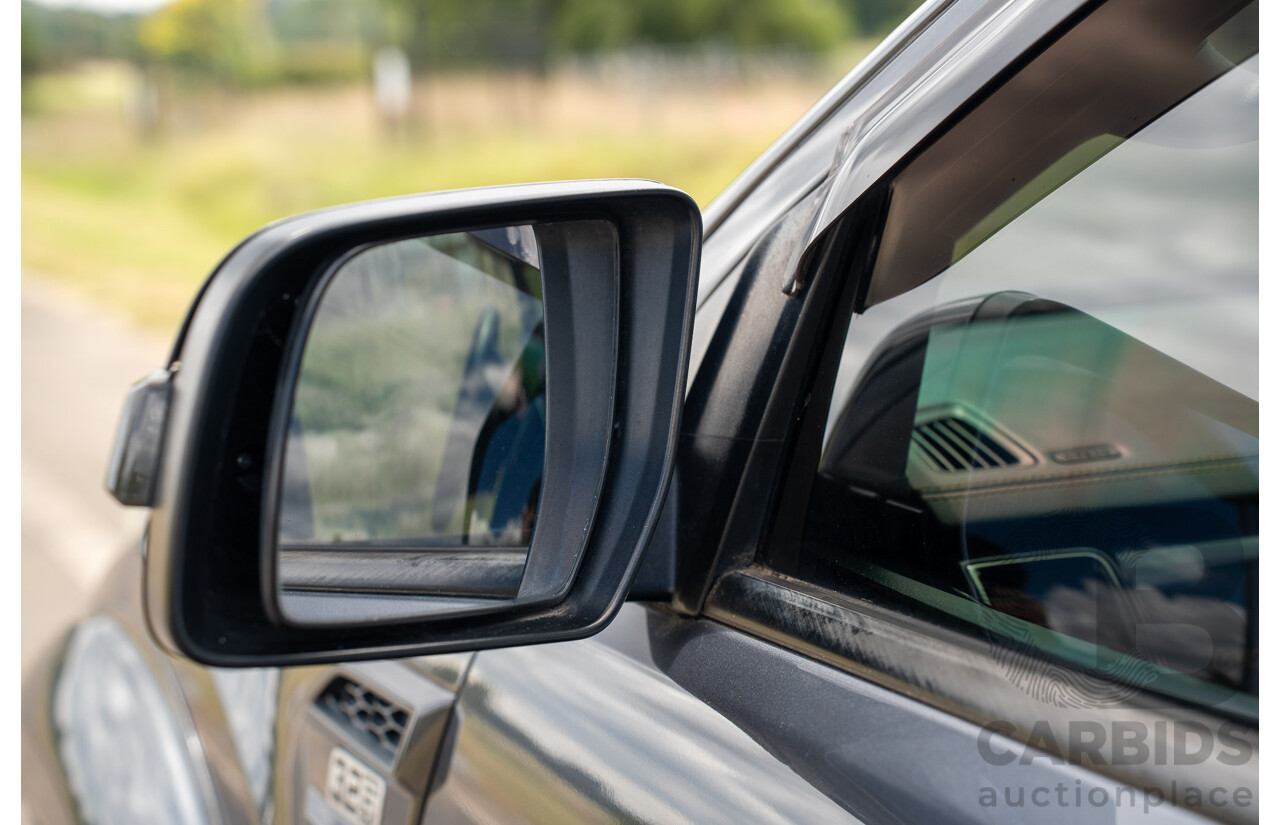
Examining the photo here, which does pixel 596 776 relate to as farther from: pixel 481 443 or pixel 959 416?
pixel 959 416

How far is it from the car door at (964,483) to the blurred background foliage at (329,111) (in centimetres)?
1316

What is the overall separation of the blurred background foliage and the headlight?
11.7m

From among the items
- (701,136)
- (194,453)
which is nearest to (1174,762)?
(194,453)

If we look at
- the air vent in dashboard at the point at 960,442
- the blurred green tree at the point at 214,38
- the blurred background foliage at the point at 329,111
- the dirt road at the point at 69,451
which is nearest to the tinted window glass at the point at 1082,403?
the air vent in dashboard at the point at 960,442

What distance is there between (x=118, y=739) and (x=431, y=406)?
1.40 meters

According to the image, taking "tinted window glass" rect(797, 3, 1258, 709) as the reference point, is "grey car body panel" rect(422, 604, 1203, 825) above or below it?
below

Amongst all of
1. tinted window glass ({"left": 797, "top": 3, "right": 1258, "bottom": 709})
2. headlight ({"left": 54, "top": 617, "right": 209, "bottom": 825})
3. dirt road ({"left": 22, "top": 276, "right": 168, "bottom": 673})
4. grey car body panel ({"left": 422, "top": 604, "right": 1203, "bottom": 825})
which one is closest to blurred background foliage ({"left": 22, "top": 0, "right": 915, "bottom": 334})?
dirt road ({"left": 22, "top": 276, "right": 168, "bottom": 673})

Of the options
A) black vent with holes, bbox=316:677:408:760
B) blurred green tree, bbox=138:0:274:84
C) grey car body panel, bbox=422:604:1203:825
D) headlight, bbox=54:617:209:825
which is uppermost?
blurred green tree, bbox=138:0:274:84

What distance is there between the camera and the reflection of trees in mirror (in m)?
1.37

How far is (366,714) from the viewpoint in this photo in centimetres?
166

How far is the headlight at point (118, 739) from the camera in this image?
2.14 metres

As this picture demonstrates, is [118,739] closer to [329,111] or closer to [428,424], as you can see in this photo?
[428,424]

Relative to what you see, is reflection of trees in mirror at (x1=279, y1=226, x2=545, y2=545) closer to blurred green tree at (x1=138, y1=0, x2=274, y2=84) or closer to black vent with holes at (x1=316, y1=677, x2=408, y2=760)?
black vent with holes at (x1=316, y1=677, x2=408, y2=760)

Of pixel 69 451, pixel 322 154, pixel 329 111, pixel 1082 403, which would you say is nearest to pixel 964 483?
pixel 1082 403
